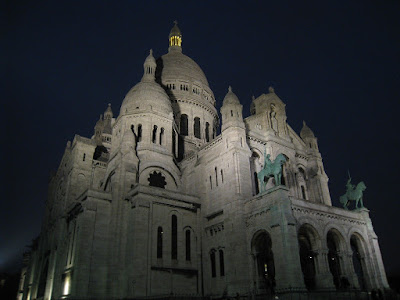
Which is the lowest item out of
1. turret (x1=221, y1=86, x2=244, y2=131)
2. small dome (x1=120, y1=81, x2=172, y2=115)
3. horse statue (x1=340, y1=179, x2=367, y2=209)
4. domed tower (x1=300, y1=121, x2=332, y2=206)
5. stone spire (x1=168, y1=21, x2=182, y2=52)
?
horse statue (x1=340, y1=179, x2=367, y2=209)

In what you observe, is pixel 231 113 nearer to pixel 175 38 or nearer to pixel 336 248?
pixel 336 248

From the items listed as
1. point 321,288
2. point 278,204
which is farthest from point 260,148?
point 321,288

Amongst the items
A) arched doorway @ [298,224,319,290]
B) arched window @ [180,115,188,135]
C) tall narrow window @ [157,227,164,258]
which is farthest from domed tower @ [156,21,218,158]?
arched doorway @ [298,224,319,290]

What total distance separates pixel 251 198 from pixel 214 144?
9.42 metres

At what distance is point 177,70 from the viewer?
63188 mm

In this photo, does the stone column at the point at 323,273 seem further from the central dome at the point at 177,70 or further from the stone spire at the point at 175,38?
the stone spire at the point at 175,38

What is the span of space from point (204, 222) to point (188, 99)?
1070 inches

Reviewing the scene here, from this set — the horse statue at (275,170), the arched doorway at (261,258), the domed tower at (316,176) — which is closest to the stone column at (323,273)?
the arched doorway at (261,258)

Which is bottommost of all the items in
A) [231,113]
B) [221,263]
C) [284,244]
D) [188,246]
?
[221,263]

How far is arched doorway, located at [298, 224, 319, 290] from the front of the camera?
31.5m

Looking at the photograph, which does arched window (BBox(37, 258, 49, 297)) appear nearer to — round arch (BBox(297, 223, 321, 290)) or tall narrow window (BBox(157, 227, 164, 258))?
tall narrow window (BBox(157, 227, 164, 258))

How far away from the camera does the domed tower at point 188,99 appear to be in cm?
5700

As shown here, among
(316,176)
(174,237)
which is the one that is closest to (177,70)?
(316,176)

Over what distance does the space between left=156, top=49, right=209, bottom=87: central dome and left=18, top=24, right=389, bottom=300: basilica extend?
46.7ft
